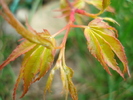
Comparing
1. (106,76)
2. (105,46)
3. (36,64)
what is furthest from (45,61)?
(106,76)

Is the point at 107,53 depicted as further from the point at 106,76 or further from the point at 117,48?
the point at 106,76

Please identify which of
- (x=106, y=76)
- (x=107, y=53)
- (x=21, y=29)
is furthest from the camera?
(x=106, y=76)

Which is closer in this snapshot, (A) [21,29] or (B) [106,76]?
(A) [21,29]

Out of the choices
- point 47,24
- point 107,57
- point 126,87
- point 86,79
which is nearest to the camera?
point 107,57

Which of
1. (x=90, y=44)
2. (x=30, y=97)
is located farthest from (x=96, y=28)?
(x=30, y=97)

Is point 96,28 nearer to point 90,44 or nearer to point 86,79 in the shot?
point 90,44

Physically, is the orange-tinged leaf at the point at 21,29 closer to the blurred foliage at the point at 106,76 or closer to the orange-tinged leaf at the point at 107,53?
the orange-tinged leaf at the point at 107,53

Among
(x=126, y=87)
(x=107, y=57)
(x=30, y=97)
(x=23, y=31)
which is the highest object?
(x=23, y=31)

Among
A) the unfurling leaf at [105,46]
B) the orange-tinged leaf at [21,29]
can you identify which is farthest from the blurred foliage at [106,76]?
the orange-tinged leaf at [21,29]
